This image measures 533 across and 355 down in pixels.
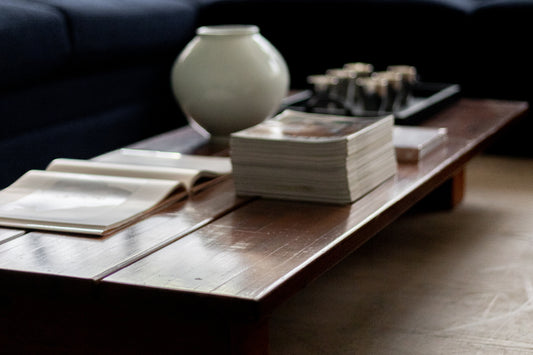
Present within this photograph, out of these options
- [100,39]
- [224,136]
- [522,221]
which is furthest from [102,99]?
[522,221]

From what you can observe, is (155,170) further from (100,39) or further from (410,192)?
(100,39)

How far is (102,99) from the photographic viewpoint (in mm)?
2383

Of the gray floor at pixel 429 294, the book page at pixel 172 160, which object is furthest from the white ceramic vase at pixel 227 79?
the gray floor at pixel 429 294

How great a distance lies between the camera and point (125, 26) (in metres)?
2.35

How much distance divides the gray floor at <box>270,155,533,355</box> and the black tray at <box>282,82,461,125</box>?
255 millimetres

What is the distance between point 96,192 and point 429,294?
0.63m

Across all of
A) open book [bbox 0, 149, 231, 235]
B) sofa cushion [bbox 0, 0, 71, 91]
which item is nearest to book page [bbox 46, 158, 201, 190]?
open book [bbox 0, 149, 231, 235]

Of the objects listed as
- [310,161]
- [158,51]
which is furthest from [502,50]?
[310,161]

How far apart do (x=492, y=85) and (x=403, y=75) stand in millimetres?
799

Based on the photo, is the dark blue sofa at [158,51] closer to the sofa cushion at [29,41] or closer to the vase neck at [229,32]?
the sofa cushion at [29,41]

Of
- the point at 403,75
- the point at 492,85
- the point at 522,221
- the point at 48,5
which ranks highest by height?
the point at 48,5

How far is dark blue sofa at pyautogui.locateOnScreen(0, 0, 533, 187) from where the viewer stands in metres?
2.02

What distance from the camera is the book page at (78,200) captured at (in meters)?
1.08

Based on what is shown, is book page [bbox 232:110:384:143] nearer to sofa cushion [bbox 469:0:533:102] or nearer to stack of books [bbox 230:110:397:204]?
stack of books [bbox 230:110:397:204]
